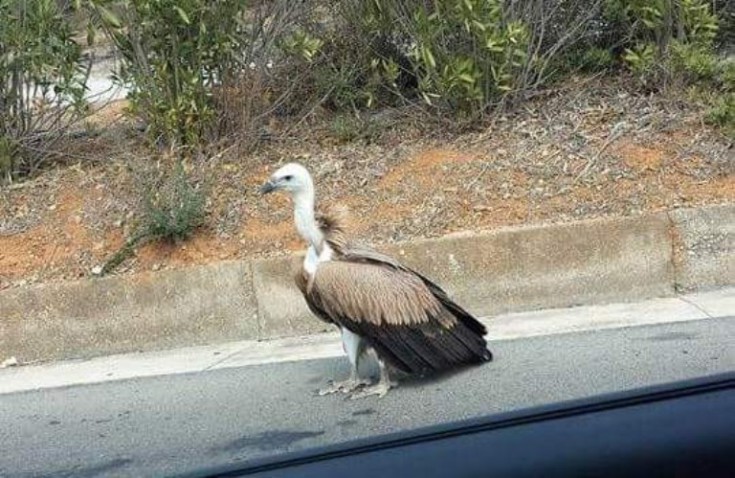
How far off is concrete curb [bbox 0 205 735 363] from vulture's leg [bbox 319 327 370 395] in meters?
1.70

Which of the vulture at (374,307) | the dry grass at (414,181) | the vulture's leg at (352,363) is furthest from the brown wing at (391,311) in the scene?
the dry grass at (414,181)

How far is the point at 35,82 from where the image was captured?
1069 centimetres

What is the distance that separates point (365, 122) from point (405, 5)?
1183 millimetres

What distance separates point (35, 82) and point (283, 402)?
17.7 ft

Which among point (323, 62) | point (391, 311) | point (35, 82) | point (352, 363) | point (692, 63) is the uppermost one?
point (35, 82)

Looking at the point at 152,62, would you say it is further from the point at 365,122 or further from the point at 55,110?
the point at 365,122

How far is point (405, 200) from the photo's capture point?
920cm

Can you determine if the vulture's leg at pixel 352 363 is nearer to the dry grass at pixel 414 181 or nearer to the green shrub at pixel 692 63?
the dry grass at pixel 414 181

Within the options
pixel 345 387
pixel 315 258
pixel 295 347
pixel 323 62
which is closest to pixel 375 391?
pixel 345 387

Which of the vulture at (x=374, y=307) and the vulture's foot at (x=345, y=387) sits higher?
the vulture at (x=374, y=307)

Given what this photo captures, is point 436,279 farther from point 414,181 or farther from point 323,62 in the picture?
point 323,62

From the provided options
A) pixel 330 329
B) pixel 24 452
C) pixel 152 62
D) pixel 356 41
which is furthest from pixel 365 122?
pixel 24 452

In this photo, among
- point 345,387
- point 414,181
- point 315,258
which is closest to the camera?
point 315,258

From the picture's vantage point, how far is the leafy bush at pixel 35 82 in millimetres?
10352
